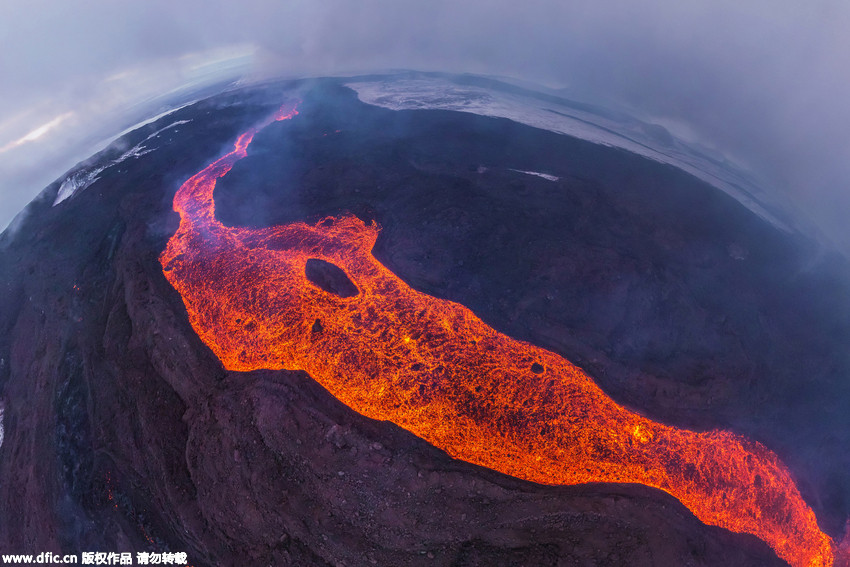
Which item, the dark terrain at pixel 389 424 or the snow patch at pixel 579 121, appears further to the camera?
the snow patch at pixel 579 121

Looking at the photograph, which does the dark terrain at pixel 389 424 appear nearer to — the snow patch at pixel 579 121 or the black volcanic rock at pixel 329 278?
the black volcanic rock at pixel 329 278

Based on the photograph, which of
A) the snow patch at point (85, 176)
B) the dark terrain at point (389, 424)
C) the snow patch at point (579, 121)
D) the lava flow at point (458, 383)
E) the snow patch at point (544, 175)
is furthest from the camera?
the snow patch at point (579, 121)

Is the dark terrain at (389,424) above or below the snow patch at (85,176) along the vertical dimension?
below

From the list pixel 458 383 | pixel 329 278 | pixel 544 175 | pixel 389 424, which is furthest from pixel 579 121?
pixel 389 424

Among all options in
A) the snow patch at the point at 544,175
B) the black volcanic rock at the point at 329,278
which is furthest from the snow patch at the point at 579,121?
the black volcanic rock at the point at 329,278

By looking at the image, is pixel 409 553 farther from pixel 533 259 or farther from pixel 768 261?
pixel 768 261

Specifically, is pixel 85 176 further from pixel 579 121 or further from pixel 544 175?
pixel 579 121

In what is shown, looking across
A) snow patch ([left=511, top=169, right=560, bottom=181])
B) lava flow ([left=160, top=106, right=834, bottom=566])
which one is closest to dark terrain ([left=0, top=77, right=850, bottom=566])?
lava flow ([left=160, top=106, right=834, bottom=566])
